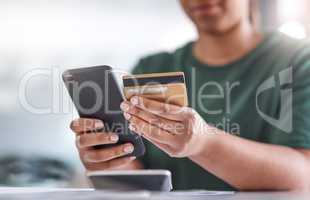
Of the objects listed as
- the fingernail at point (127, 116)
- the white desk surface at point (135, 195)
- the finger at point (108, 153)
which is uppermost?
the fingernail at point (127, 116)

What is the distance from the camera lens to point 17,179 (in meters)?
0.84

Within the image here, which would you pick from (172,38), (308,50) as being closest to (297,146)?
(308,50)

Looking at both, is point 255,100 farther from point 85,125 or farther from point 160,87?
point 85,125

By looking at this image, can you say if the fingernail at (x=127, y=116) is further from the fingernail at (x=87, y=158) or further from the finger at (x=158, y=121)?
the fingernail at (x=87, y=158)

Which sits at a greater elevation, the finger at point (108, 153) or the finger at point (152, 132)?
the finger at point (152, 132)

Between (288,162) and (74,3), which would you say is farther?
(74,3)

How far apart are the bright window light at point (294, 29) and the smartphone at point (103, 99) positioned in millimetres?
283

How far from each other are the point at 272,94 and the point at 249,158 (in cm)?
11

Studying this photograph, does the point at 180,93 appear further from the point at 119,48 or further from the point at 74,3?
the point at 74,3

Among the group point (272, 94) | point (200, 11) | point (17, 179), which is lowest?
point (17, 179)

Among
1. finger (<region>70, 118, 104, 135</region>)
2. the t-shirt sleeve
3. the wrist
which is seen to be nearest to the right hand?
finger (<region>70, 118, 104, 135</region>)

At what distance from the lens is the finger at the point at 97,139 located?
2.52 ft

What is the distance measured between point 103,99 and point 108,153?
0.30 feet

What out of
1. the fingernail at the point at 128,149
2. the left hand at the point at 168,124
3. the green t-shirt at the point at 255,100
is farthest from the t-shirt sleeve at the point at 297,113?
the fingernail at the point at 128,149
